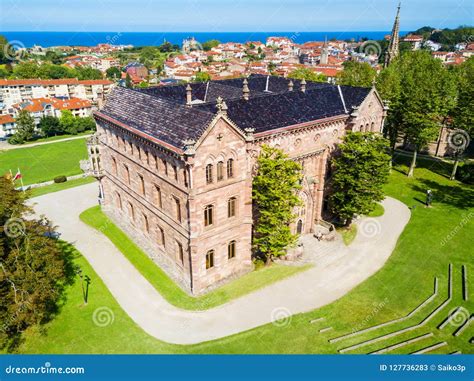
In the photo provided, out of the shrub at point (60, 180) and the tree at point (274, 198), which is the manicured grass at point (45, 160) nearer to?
the shrub at point (60, 180)

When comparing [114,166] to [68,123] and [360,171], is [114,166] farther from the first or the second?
[68,123]

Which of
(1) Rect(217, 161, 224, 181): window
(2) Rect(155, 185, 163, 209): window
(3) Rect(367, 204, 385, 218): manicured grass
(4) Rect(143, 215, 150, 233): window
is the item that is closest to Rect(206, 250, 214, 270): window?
(2) Rect(155, 185, 163, 209): window

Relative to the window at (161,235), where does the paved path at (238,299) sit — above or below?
below

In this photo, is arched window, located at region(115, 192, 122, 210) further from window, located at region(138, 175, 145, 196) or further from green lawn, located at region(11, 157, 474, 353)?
green lawn, located at region(11, 157, 474, 353)

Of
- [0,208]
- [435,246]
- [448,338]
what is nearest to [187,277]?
[0,208]

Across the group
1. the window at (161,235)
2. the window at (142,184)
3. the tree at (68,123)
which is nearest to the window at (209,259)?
the window at (161,235)

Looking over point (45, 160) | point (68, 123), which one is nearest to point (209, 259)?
point (45, 160)

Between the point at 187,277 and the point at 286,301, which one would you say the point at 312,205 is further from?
the point at 187,277
